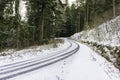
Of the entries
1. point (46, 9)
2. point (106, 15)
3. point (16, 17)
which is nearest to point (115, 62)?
point (16, 17)

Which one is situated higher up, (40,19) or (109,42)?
(40,19)

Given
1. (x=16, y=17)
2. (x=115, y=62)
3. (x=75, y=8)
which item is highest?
(x=75, y=8)

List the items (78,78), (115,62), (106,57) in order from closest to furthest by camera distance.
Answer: (78,78) → (115,62) → (106,57)

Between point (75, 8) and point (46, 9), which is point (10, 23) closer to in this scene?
point (46, 9)

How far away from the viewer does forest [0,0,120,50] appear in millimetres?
26062

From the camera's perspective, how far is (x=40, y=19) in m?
36.2

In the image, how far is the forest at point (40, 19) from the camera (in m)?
26.1

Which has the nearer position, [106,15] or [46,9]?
[46,9]

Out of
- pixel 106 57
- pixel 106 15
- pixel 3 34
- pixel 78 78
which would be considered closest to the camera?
pixel 78 78

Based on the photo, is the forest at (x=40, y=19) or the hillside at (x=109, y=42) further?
the forest at (x=40, y=19)

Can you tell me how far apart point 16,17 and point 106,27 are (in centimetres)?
1715

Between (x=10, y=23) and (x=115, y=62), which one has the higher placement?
(x=10, y=23)

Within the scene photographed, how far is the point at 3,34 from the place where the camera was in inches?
1057

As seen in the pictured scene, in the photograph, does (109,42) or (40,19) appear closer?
(109,42)
